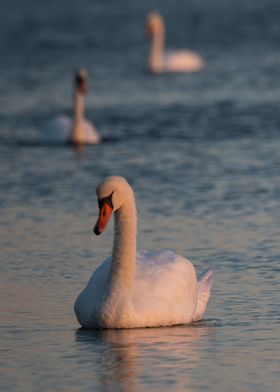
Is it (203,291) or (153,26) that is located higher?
(153,26)

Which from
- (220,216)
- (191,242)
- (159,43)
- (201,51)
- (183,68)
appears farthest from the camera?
(201,51)

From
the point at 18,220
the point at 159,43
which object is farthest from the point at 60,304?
the point at 159,43

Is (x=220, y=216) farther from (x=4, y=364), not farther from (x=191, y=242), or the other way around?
(x=4, y=364)

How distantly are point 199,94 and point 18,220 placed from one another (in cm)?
1460

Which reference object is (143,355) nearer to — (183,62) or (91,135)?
(91,135)

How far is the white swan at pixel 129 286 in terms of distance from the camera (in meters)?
11.2

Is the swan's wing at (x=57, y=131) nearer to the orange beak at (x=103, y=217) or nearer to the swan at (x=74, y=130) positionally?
the swan at (x=74, y=130)

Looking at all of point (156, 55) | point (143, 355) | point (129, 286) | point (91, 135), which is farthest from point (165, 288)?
point (156, 55)

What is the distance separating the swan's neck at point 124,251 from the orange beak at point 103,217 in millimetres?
151

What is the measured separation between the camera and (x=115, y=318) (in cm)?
1117

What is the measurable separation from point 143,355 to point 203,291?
1476 millimetres

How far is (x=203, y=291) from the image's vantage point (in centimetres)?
1180

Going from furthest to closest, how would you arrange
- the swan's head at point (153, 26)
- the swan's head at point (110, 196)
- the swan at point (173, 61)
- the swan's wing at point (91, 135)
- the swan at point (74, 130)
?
1. the swan's head at point (153, 26)
2. the swan at point (173, 61)
3. the swan at point (74, 130)
4. the swan's wing at point (91, 135)
5. the swan's head at point (110, 196)

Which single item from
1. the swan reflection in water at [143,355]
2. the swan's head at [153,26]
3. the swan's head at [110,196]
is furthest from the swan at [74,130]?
the swan's head at [153,26]
